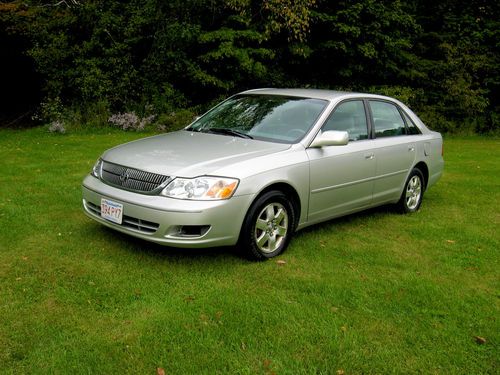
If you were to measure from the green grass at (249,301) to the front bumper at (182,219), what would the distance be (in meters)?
0.30

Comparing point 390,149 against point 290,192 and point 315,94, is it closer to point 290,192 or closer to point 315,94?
point 315,94

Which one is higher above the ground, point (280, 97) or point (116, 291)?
point (280, 97)

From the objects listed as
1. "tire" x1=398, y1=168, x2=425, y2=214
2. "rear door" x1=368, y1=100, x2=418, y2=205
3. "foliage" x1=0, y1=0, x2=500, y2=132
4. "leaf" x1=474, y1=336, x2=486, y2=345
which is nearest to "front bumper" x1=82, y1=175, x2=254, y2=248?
"leaf" x1=474, y1=336, x2=486, y2=345

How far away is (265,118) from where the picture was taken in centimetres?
578

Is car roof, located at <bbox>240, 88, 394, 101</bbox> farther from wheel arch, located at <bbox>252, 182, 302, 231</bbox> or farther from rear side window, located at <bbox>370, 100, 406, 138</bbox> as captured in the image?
wheel arch, located at <bbox>252, 182, 302, 231</bbox>

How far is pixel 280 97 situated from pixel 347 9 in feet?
39.2

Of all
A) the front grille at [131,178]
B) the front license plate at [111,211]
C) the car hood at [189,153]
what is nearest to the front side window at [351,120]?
the car hood at [189,153]

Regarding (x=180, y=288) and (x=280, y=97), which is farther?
(x=280, y=97)

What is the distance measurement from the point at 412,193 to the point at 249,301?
12.2 feet

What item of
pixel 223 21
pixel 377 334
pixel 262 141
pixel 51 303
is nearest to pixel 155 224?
pixel 51 303

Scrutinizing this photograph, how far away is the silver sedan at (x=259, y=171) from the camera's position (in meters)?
4.55

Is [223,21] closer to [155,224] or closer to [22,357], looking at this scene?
[155,224]

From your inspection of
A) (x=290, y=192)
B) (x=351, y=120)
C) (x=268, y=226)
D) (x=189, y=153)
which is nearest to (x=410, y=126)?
(x=351, y=120)

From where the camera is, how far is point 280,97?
20.1 ft
